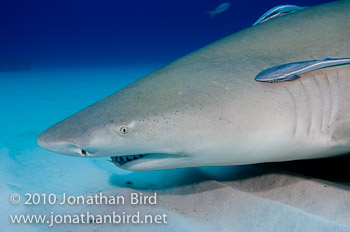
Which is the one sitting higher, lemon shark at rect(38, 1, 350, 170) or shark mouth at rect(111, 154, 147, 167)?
lemon shark at rect(38, 1, 350, 170)

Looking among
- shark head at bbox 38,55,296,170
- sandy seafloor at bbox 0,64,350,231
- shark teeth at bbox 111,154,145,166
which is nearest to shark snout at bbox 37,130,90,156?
shark head at bbox 38,55,296,170

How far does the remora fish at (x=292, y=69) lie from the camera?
5.64ft

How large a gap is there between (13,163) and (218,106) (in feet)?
8.37

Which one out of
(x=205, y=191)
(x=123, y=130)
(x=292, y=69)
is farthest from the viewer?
(x=205, y=191)

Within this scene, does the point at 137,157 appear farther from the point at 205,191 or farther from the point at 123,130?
the point at 205,191

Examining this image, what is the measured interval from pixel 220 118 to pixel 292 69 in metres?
0.57

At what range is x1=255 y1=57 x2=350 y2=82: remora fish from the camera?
172 centimetres

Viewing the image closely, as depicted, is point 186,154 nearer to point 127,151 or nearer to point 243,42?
point 127,151

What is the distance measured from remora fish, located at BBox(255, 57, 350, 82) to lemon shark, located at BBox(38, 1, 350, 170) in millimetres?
43

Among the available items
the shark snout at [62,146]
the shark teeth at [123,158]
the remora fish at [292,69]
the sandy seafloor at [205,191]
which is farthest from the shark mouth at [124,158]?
the remora fish at [292,69]

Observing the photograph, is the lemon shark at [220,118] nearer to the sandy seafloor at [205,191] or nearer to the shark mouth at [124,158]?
the shark mouth at [124,158]

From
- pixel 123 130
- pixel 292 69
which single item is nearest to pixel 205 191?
pixel 123 130

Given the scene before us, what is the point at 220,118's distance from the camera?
5.66ft

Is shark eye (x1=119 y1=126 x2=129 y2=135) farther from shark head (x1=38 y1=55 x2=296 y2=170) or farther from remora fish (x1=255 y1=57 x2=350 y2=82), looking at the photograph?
remora fish (x1=255 y1=57 x2=350 y2=82)
